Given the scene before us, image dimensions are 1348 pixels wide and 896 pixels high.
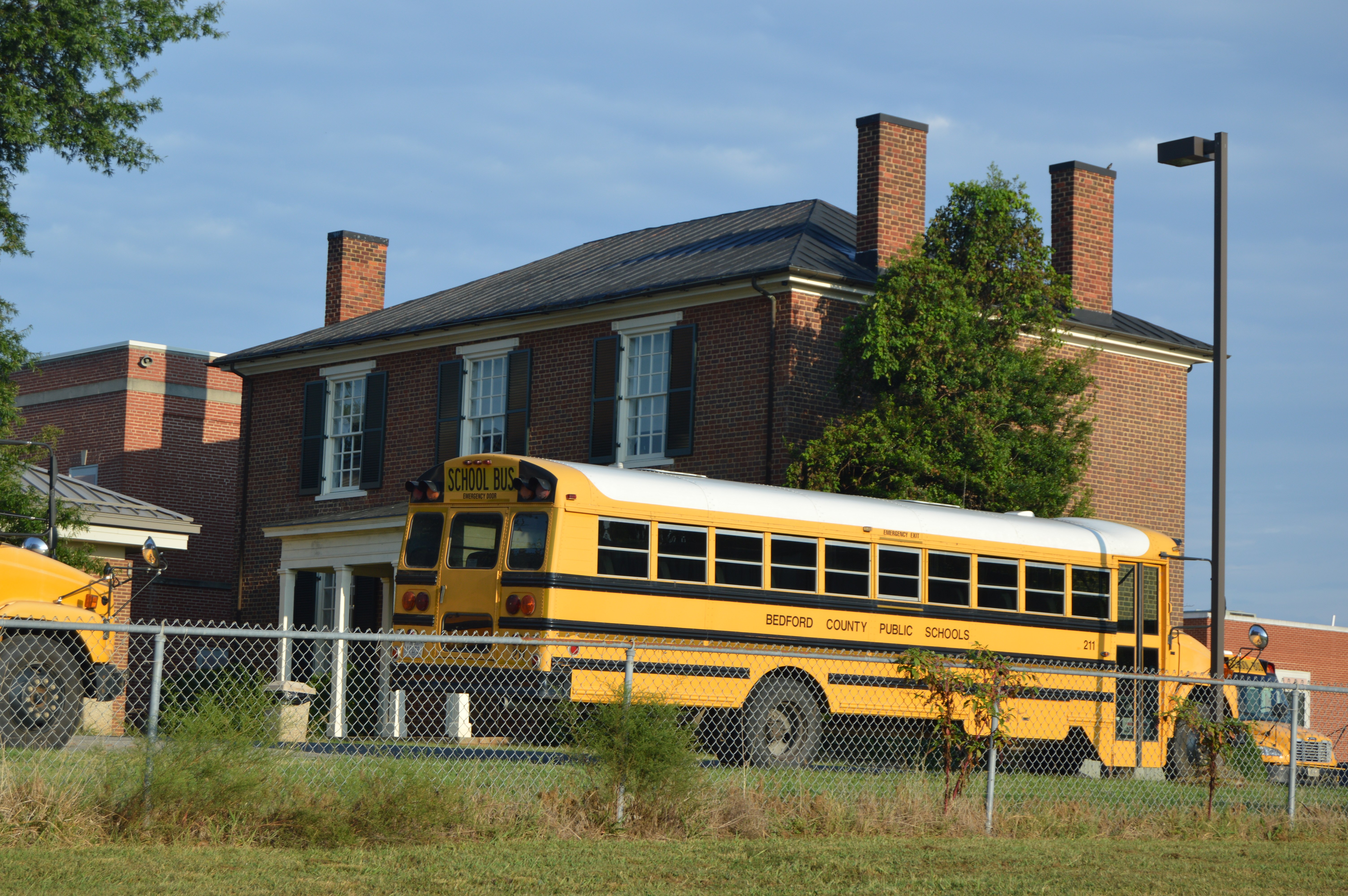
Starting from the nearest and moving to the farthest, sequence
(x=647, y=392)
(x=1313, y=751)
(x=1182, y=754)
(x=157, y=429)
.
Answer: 1. (x=1182, y=754)
2. (x=647, y=392)
3. (x=1313, y=751)
4. (x=157, y=429)

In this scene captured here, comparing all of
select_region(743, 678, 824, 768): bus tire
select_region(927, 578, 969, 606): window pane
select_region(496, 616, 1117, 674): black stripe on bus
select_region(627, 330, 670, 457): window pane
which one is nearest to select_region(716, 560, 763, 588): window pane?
select_region(496, 616, 1117, 674): black stripe on bus

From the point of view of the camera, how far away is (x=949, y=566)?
18.1 m

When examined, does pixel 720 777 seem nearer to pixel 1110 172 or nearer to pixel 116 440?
pixel 1110 172

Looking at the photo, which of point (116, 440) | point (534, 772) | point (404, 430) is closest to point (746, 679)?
point (534, 772)

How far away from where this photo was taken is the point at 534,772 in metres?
13.2

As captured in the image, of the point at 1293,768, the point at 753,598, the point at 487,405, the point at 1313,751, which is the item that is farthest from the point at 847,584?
the point at 1313,751

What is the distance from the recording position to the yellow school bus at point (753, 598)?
16062 mm

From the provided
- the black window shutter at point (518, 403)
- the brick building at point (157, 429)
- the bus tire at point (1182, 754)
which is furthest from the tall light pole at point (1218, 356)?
the brick building at point (157, 429)

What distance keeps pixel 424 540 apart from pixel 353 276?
54.8 feet

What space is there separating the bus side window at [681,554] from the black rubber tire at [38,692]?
5752 mm

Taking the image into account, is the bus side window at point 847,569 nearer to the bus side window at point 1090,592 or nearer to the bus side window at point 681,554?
the bus side window at point 681,554

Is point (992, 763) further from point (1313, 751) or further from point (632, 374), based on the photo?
point (1313, 751)

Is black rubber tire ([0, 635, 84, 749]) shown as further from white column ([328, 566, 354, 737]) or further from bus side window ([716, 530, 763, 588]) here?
bus side window ([716, 530, 763, 588])

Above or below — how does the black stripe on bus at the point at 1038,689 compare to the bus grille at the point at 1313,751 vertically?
above
